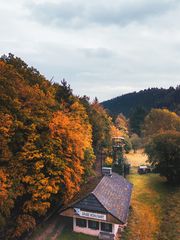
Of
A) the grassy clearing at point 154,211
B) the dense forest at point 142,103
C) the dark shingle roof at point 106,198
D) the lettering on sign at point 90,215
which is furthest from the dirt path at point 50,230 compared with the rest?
the dense forest at point 142,103

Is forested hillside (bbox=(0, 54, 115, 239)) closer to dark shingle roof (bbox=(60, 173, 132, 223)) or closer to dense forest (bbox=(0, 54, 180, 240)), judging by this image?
dense forest (bbox=(0, 54, 180, 240))

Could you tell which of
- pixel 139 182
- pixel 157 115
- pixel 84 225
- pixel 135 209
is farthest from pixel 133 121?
pixel 84 225

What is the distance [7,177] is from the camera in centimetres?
2300

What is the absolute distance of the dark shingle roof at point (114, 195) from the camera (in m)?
26.3

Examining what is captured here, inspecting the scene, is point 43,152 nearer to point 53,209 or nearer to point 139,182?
point 53,209

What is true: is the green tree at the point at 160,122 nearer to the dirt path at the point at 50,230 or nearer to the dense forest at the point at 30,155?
the dense forest at the point at 30,155

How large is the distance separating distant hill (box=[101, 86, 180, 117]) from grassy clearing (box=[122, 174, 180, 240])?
7545 cm

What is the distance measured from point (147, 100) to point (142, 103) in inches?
154

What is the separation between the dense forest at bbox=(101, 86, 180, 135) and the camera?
109 meters

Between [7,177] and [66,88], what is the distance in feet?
81.7

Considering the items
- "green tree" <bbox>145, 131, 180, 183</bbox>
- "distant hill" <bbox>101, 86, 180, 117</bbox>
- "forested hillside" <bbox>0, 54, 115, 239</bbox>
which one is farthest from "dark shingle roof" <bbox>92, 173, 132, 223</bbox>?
"distant hill" <bbox>101, 86, 180, 117</bbox>

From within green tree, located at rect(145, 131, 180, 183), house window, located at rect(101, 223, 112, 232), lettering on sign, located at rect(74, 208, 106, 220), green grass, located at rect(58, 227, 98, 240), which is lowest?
green grass, located at rect(58, 227, 98, 240)

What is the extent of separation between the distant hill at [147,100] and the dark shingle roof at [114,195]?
85.3 metres

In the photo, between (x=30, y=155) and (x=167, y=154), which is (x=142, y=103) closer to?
(x=167, y=154)
